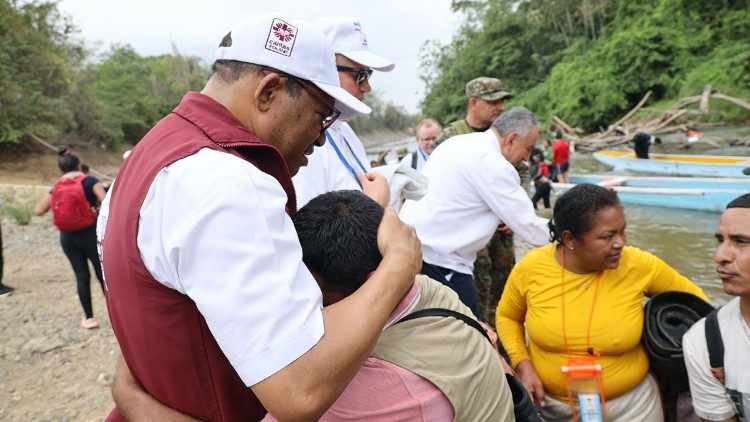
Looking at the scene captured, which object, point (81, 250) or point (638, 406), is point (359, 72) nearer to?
point (638, 406)

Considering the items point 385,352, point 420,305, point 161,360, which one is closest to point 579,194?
point 420,305

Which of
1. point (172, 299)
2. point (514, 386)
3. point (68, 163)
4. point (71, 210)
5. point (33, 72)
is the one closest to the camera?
point (172, 299)

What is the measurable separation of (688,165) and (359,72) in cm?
1344

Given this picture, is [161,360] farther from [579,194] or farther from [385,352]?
[579,194]

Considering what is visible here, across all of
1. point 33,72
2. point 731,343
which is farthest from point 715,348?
point 33,72

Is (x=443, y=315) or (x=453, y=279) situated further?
(x=453, y=279)

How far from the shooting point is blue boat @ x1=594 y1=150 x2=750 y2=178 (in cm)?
1178

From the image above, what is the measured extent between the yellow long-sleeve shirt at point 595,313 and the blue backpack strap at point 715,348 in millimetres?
357

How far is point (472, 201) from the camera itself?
3312 mm

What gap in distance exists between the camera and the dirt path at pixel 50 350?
4051 millimetres

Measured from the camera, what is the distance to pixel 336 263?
1.21 metres

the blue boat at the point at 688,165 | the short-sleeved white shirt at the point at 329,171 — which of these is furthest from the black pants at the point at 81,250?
the blue boat at the point at 688,165

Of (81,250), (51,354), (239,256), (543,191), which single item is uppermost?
(239,256)

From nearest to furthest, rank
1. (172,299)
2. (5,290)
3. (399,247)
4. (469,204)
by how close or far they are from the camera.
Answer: (172,299) → (399,247) → (469,204) → (5,290)
